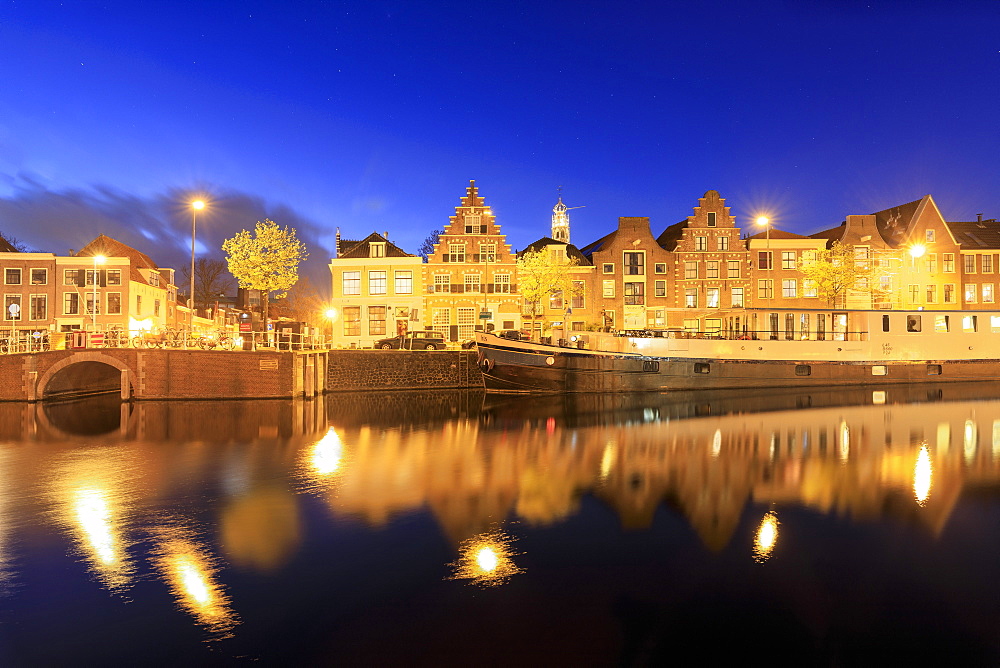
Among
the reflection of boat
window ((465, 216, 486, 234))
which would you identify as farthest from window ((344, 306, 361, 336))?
the reflection of boat

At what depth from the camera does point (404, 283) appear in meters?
54.3

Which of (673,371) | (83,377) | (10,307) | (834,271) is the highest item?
(834,271)

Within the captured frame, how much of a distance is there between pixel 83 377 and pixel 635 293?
42417 millimetres

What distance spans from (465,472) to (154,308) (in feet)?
184

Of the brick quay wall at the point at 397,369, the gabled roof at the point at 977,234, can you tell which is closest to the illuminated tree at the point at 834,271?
the gabled roof at the point at 977,234

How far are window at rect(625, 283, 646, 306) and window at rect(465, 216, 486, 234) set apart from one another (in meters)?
→ 14.3

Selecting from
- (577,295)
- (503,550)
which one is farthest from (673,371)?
(503,550)

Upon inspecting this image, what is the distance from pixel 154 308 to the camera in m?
63.2

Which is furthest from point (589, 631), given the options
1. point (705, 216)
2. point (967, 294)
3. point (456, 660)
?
point (967, 294)

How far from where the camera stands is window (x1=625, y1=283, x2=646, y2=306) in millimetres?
58562

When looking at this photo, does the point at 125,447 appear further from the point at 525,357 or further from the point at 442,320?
the point at 442,320

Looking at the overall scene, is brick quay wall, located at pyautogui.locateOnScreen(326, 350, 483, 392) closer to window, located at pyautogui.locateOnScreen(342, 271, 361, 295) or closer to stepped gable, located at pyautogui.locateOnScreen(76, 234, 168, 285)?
window, located at pyautogui.locateOnScreen(342, 271, 361, 295)

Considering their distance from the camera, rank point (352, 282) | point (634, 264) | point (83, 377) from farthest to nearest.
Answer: point (634, 264) → point (352, 282) → point (83, 377)

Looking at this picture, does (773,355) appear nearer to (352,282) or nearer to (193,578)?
(352,282)
